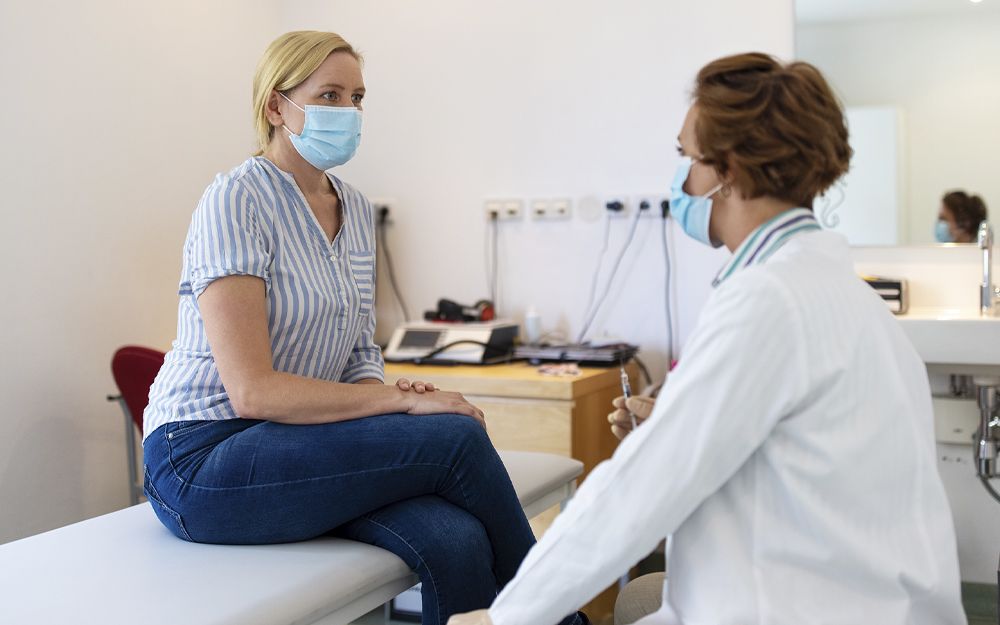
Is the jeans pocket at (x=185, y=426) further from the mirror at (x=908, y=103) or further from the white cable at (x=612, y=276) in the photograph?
the mirror at (x=908, y=103)

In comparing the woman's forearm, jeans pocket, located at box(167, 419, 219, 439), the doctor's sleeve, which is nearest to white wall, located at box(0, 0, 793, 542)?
jeans pocket, located at box(167, 419, 219, 439)

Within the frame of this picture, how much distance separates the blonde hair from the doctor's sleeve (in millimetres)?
938

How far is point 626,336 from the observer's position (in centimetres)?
288

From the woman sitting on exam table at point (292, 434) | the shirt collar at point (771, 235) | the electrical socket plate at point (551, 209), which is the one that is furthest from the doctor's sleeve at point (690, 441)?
the electrical socket plate at point (551, 209)

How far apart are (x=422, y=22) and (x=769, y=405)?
9.05ft

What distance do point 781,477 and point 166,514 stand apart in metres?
0.93

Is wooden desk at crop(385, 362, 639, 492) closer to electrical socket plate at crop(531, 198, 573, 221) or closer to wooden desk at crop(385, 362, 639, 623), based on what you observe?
wooden desk at crop(385, 362, 639, 623)

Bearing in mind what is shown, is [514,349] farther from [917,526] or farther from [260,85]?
[917,526]

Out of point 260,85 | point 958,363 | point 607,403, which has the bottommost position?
point 607,403

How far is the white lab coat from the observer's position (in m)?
0.74

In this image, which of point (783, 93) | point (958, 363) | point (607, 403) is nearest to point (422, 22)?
point (607, 403)

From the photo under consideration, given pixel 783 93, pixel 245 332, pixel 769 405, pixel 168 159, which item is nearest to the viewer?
pixel 769 405

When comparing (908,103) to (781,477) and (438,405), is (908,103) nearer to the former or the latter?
(438,405)

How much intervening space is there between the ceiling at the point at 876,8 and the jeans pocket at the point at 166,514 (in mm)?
2419
